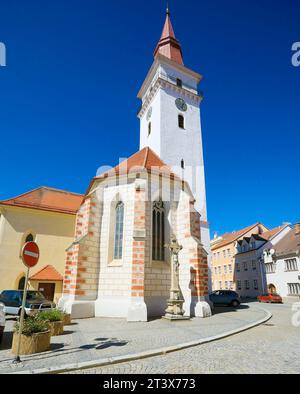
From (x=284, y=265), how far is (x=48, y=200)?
28069 mm

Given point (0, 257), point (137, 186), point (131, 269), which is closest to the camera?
point (131, 269)

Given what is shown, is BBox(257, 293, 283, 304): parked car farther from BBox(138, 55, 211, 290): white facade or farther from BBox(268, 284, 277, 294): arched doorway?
BBox(138, 55, 211, 290): white facade

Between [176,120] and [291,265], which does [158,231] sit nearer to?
[176,120]

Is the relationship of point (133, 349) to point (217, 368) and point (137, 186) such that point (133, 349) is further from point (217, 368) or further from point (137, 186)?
point (137, 186)

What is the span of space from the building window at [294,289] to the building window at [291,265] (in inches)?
66.7

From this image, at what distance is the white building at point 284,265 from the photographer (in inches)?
1122

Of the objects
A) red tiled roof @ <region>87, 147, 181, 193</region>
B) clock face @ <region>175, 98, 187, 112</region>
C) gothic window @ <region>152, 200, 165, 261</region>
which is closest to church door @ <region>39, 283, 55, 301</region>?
red tiled roof @ <region>87, 147, 181, 193</region>

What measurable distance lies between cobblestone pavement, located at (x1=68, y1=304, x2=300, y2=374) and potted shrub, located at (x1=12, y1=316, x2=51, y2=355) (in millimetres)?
1906

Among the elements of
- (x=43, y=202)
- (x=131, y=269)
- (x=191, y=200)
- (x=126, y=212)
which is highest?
(x=43, y=202)

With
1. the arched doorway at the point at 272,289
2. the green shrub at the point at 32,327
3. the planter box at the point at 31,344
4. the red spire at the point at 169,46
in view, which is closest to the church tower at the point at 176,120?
the red spire at the point at 169,46

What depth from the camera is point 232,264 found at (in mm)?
41844

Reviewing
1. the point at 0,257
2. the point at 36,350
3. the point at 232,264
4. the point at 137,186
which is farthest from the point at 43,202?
the point at 232,264

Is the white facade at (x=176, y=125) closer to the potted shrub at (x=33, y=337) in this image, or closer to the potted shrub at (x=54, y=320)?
the potted shrub at (x=54, y=320)
